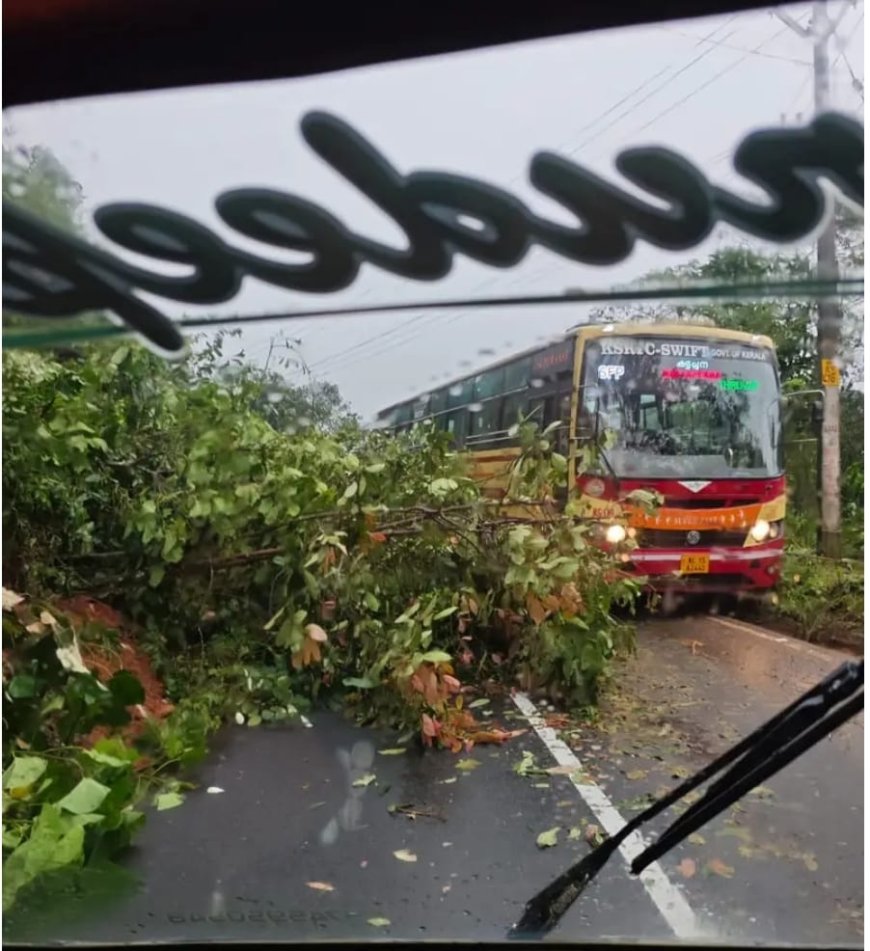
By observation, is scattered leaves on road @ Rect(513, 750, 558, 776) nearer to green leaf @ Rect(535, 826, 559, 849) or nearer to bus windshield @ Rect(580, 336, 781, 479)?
green leaf @ Rect(535, 826, 559, 849)

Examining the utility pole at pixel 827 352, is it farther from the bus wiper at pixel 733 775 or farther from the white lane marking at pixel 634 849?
the white lane marking at pixel 634 849

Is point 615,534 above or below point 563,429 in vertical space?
below

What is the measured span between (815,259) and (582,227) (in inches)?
20.2

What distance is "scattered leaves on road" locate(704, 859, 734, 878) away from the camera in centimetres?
215

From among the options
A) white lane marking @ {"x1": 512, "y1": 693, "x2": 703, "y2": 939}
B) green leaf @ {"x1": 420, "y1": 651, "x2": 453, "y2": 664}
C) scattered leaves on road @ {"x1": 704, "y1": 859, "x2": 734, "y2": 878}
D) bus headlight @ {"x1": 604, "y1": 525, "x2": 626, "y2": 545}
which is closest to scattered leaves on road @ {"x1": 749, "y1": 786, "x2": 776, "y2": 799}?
scattered leaves on road @ {"x1": 704, "y1": 859, "x2": 734, "y2": 878}

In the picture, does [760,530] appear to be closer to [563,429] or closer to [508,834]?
[563,429]

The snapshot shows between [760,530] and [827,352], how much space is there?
49 centimetres

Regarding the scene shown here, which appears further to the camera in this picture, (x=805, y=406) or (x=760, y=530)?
(x=760, y=530)

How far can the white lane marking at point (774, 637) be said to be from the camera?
207cm

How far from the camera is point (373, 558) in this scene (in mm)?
2639

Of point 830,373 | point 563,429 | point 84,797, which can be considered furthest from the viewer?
point 563,429

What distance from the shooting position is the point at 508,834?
225 centimetres

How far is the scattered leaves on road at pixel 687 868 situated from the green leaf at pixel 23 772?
5.20 feet

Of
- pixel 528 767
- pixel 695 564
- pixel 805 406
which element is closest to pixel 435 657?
pixel 528 767
